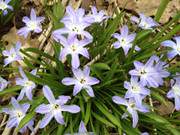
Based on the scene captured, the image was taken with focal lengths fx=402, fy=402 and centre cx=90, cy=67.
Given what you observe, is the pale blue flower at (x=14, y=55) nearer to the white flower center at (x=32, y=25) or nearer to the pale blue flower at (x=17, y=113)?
the white flower center at (x=32, y=25)

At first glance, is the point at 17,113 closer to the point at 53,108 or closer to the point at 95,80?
the point at 53,108

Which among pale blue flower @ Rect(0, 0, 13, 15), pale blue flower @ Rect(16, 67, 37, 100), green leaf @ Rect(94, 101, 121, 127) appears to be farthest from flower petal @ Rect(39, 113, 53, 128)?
pale blue flower @ Rect(0, 0, 13, 15)

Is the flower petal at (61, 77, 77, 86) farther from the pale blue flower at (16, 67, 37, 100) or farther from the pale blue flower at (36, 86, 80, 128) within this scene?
the pale blue flower at (16, 67, 37, 100)

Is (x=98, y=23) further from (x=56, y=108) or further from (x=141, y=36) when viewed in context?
(x=56, y=108)

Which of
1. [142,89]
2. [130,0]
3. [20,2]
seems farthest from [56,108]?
[130,0]

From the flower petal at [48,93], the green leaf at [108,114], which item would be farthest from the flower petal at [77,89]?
the green leaf at [108,114]

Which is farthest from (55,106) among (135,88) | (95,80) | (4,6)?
(4,6)
